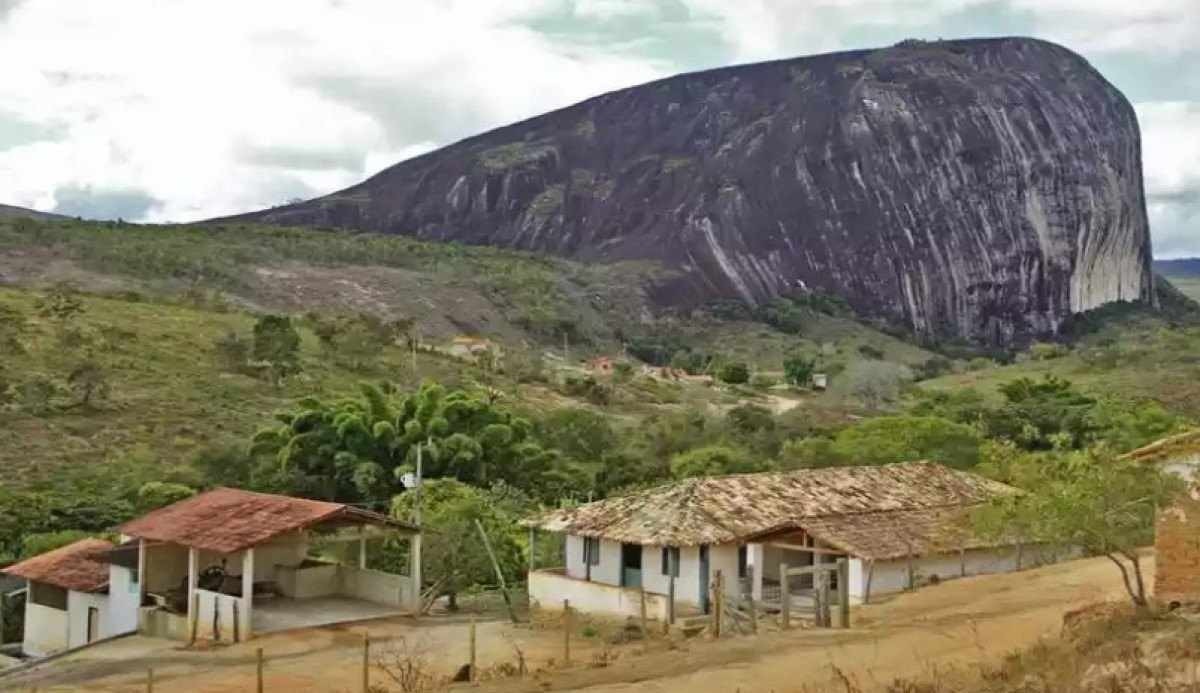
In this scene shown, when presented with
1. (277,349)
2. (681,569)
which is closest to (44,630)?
(681,569)

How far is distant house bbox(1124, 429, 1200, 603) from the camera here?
1836 centimetres

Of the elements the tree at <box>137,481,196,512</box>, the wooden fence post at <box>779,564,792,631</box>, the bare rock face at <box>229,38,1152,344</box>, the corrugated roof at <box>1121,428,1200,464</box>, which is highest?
the bare rock face at <box>229,38,1152,344</box>

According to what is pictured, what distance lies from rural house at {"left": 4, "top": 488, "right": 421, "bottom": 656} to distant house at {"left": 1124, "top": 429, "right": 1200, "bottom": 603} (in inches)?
572

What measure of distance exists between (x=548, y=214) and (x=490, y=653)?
491ft

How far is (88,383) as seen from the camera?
53.5 meters

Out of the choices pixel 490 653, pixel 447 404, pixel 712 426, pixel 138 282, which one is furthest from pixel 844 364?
pixel 490 653

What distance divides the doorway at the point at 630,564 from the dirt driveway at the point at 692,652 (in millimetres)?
2484

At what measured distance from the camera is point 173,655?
24.6 m

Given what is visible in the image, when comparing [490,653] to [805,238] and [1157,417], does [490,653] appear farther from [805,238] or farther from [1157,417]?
[805,238]

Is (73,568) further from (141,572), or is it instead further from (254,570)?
(254,570)

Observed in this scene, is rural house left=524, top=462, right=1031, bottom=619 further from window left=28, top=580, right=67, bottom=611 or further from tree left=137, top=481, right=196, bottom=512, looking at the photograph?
tree left=137, top=481, right=196, bottom=512

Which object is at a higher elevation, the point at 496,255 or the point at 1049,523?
the point at 496,255

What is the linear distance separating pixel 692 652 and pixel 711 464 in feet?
83.1

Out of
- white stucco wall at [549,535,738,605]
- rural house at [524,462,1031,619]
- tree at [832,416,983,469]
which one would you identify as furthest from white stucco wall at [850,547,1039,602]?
tree at [832,416,983,469]
